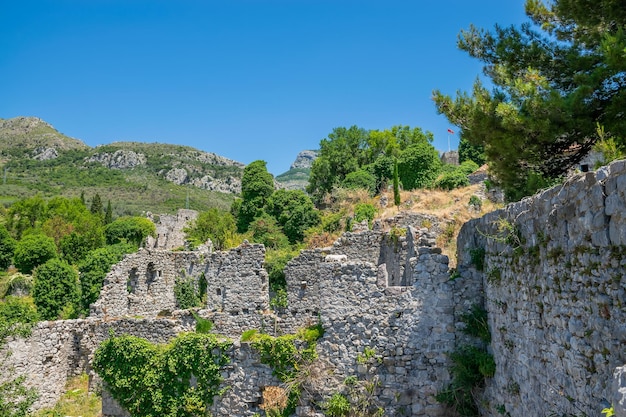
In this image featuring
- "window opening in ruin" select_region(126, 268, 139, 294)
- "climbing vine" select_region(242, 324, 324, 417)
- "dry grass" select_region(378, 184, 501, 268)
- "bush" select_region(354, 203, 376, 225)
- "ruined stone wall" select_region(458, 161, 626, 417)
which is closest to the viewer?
"ruined stone wall" select_region(458, 161, 626, 417)

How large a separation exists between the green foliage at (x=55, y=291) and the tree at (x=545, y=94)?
22320 mm

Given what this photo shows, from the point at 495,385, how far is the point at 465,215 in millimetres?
13533

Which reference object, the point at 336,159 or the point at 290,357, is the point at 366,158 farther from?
the point at 290,357

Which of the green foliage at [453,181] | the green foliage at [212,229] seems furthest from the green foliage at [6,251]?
the green foliage at [453,181]

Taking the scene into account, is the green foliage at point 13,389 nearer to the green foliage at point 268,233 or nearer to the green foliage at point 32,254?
the green foliage at point 268,233

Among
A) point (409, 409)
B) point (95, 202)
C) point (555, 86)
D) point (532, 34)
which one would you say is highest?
point (95, 202)

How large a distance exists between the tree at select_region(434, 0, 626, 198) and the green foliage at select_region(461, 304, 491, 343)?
252cm

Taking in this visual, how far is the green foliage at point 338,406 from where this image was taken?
8383mm

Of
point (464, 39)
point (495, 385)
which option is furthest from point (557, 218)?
point (464, 39)

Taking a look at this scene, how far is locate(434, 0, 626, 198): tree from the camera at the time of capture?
8641 millimetres

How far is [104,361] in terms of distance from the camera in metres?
11.4

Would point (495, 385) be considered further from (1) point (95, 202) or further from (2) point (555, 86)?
(1) point (95, 202)

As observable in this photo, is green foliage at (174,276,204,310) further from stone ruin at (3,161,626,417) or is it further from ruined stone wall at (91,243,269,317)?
stone ruin at (3,161,626,417)

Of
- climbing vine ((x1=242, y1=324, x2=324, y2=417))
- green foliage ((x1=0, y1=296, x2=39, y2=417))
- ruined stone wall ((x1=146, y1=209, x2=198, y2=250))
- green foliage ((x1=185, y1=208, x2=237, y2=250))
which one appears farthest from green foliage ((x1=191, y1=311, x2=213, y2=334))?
ruined stone wall ((x1=146, y1=209, x2=198, y2=250))
